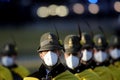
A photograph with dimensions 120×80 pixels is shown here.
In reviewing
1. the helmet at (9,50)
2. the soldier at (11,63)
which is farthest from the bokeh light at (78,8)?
A: the soldier at (11,63)

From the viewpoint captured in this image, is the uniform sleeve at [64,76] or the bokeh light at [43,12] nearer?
the uniform sleeve at [64,76]

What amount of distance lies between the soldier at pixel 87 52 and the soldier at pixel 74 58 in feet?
1.74

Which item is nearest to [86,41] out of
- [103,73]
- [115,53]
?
[103,73]

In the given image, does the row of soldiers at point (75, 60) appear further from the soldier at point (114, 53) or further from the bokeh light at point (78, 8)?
the bokeh light at point (78, 8)

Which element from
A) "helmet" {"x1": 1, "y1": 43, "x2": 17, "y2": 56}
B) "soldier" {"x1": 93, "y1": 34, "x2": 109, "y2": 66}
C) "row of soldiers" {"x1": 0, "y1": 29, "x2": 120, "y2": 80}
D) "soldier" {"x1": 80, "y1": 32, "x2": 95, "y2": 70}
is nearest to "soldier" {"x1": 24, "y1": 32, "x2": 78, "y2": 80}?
"row of soldiers" {"x1": 0, "y1": 29, "x2": 120, "y2": 80}

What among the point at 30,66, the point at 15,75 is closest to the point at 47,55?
the point at 15,75

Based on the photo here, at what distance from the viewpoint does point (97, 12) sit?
101 feet

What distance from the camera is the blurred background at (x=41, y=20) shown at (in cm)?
2915

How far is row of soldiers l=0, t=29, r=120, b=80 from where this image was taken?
11195 mm

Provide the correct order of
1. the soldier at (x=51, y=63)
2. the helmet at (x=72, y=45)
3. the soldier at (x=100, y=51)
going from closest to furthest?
the soldier at (x=51, y=63) < the helmet at (x=72, y=45) < the soldier at (x=100, y=51)

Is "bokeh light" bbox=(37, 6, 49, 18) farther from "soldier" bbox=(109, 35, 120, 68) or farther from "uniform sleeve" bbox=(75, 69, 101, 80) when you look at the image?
"uniform sleeve" bbox=(75, 69, 101, 80)

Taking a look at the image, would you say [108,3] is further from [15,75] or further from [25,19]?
[15,75]

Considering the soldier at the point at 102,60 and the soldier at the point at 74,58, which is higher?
the soldier at the point at 74,58

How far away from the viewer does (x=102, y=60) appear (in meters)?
15.2
